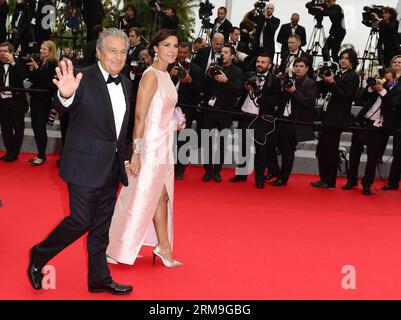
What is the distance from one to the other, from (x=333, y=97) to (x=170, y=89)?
13.3 ft

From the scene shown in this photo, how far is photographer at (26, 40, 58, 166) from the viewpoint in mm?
9031

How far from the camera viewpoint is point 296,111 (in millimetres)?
8672

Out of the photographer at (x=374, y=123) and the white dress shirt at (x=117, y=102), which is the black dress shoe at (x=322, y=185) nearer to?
the photographer at (x=374, y=123)

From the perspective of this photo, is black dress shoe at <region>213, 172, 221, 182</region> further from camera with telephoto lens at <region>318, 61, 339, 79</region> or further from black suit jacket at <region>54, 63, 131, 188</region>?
black suit jacket at <region>54, 63, 131, 188</region>

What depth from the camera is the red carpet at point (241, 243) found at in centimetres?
458

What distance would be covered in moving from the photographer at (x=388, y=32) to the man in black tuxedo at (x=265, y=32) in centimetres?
160

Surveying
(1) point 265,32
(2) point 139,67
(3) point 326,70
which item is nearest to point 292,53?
(3) point 326,70

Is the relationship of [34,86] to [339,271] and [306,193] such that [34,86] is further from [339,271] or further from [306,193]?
[339,271]

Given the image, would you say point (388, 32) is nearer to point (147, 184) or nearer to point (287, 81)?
point (287, 81)

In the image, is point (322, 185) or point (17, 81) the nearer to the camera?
point (322, 185)

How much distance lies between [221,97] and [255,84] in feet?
1.70

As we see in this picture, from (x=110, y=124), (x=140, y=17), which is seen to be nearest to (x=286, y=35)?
(x=140, y=17)

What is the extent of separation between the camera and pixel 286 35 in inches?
477

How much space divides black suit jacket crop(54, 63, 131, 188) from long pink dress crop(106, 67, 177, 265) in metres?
0.79
